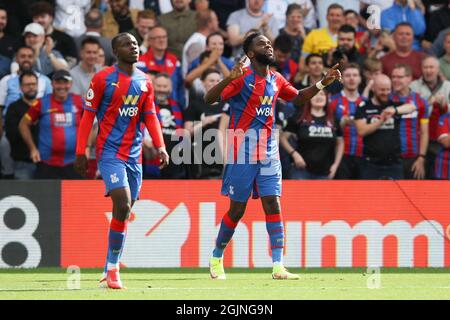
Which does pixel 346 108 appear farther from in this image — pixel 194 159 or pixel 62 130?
pixel 62 130

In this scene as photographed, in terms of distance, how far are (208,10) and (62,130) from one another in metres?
3.51

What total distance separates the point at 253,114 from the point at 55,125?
485 cm

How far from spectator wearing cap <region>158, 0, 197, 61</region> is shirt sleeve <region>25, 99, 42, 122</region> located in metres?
2.82

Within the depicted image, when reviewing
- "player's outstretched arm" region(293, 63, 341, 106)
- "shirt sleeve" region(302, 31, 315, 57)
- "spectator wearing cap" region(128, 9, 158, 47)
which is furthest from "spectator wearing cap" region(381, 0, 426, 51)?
"player's outstretched arm" region(293, 63, 341, 106)

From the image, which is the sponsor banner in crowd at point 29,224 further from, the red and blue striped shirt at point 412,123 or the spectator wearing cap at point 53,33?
the red and blue striped shirt at point 412,123

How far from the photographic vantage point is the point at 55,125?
16.6 m

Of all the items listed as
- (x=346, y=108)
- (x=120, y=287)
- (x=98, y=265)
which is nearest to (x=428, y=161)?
(x=346, y=108)

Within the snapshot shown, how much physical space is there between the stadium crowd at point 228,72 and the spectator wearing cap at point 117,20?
22mm

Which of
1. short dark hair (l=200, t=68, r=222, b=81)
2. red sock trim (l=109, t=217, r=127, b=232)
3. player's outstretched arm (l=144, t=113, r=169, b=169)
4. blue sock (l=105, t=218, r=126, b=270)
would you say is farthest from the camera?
short dark hair (l=200, t=68, r=222, b=81)

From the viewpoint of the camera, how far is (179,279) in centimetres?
1315

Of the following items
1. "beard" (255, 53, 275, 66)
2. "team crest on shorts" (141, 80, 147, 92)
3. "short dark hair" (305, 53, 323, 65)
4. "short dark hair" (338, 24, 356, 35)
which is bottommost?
"team crest on shorts" (141, 80, 147, 92)

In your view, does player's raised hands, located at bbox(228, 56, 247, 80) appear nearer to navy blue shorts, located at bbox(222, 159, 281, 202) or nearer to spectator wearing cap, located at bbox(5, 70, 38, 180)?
navy blue shorts, located at bbox(222, 159, 281, 202)

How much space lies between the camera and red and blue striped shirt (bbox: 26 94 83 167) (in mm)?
16578

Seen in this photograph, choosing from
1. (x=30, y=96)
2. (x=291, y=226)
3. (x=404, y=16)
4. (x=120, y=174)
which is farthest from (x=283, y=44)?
(x=120, y=174)
